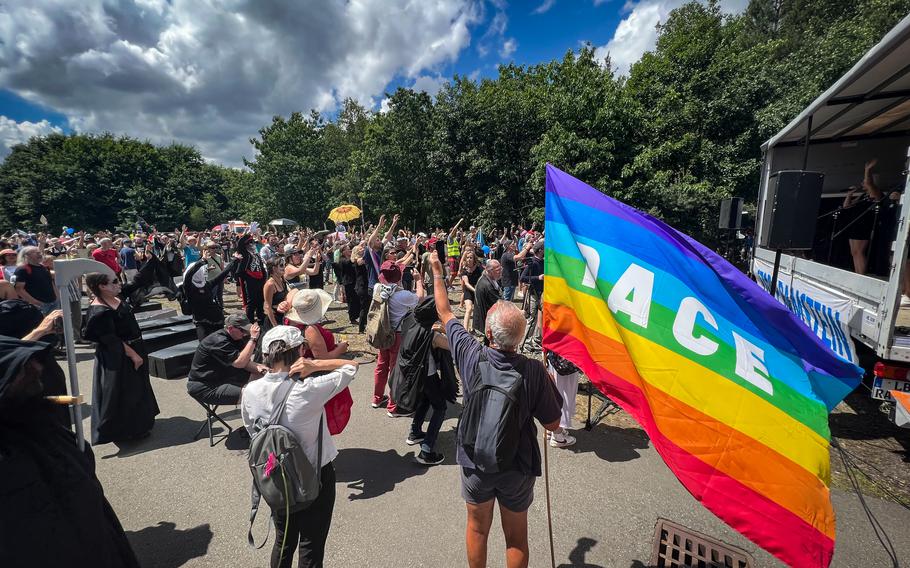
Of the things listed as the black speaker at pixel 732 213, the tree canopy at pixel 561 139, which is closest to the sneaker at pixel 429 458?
the black speaker at pixel 732 213

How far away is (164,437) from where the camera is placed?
487 centimetres

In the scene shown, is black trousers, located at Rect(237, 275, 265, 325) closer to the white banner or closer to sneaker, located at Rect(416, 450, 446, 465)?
sneaker, located at Rect(416, 450, 446, 465)

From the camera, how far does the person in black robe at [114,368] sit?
4242mm

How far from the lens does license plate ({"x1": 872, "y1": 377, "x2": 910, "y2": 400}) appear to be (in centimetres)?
380

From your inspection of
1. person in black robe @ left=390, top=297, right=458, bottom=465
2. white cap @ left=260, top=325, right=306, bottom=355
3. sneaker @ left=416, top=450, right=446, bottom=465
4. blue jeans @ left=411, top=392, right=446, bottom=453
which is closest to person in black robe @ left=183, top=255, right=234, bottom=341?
person in black robe @ left=390, top=297, right=458, bottom=465

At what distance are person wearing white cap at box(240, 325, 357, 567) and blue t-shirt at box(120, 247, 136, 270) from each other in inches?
562

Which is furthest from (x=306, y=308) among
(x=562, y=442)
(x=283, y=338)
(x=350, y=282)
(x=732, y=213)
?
(x=732, y=213)

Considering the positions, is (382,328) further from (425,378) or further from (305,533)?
(305,533)

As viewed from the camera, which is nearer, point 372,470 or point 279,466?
point 279,466

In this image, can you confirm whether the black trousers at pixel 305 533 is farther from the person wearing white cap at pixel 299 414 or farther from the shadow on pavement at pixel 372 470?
the shadow on pavement at pixel 372 470

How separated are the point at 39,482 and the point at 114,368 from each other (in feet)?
10.6

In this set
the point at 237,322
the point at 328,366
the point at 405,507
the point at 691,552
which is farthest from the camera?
the point at 237,322

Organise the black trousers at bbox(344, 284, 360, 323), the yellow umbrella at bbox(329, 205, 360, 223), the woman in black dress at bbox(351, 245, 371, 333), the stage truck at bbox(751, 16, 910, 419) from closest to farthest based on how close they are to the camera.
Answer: the stage truck at bbox(751, 16, 910, 419)
the woman in black dress at bbox(351, 245, 371, 333)
the black trousers at bbox(344, 284, 360, 323)
the yellow umbrella at bbox(329, 205, 360, 223)

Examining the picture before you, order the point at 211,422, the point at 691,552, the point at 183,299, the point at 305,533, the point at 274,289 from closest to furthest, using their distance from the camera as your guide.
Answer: the point at 305,533 < the point at 691,552 < the point at 211,422 < the point at 274,289 < the point at 183,299
